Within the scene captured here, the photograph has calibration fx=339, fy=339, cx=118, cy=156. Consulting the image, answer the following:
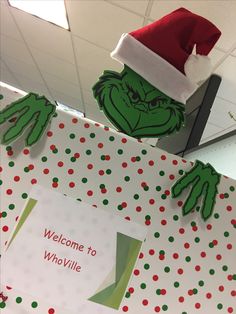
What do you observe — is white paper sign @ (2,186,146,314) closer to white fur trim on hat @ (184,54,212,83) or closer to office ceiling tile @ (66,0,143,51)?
white fur trim on hat @ (184,54,212,83)

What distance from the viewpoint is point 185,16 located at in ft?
2.69

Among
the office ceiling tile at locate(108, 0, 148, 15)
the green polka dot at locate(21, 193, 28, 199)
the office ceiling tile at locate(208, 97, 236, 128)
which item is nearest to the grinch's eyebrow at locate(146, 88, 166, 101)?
the green polka dot at locate(21, 193, 28, 199)

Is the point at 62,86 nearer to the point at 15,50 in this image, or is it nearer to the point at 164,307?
the point at 15,50

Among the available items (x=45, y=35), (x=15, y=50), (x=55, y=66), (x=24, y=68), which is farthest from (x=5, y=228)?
(x=24, y=68)

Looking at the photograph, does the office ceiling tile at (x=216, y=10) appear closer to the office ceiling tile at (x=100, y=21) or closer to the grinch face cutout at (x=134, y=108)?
the office ceiling tile at (x=100, y=21)

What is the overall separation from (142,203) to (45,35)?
305 cm

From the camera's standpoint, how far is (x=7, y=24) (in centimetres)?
347

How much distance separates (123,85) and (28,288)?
0.44 m

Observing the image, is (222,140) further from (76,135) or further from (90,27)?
(90,27)

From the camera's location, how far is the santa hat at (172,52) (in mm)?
757

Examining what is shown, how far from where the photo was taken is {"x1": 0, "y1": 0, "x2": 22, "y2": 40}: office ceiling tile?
312 cm

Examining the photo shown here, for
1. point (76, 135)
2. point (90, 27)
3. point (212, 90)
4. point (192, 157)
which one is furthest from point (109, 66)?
point (76, 135)

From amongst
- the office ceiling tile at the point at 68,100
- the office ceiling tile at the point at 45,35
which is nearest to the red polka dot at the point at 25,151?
the office ceiling tile at the point at 45,35

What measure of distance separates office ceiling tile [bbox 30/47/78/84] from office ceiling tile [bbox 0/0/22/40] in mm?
254
